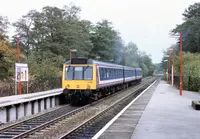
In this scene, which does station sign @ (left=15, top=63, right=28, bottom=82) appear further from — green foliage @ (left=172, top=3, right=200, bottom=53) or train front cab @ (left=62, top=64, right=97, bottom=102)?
green foliage @ (left=172, top=3, right=200, bottom=53)

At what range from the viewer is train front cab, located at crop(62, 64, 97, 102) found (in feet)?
70.9

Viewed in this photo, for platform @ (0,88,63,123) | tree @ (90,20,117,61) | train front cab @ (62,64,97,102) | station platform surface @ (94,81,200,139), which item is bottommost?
station platform surface @ (94,81,200,139)

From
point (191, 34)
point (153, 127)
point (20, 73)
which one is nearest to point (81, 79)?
point (20, 73)

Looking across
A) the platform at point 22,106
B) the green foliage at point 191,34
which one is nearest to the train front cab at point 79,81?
the platform at point 22,106

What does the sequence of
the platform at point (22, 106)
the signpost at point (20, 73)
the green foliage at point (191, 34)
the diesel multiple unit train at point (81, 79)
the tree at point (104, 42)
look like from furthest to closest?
the tree at point (104, 42)
the green foliage at point (191, 34)
the diesel multiple unit train at point (81, 79)
the signpost at point (20, 73)
the platform at point (22, 106)

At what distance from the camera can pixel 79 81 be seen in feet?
71.5

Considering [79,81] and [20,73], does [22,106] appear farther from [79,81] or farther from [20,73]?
[79,81]

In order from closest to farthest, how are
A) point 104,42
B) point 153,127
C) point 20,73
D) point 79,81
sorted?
point 153,127, point 20,73, point 79,81, point 104,42

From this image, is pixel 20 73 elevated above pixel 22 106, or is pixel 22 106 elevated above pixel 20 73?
pixel 20 73

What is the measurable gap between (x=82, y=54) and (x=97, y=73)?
3222 cm

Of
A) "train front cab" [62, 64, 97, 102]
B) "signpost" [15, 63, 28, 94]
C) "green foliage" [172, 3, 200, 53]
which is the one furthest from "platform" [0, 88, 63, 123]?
"green foliage" [172, 3, 200, 53]

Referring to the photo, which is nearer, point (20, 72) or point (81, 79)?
point (20, 72)

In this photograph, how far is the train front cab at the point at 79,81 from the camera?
21.6m

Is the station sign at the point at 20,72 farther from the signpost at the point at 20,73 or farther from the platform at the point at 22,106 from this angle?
the platform at the point at 22,106
